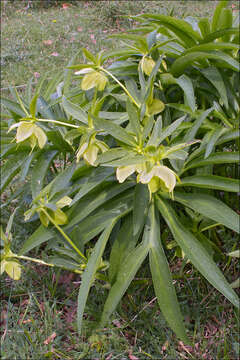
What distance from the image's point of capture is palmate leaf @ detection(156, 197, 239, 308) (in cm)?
88

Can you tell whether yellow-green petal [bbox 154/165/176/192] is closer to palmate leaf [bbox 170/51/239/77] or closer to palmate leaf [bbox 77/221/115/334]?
palmate leaf [bbox 77/221/115/334]

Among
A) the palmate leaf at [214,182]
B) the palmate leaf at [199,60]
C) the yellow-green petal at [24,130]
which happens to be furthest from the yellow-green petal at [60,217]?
the palmate leaf at [199,60]

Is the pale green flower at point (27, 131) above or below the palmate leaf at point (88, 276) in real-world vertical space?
above

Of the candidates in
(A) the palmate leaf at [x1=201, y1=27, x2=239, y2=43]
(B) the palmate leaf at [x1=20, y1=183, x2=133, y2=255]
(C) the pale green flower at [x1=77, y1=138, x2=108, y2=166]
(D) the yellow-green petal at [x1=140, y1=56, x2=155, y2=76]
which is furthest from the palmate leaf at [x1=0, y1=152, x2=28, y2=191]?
(A) the palmate leaf at [x1=201, y1=27, x2=239, y2=43]

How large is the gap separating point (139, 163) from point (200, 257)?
12.5 inches

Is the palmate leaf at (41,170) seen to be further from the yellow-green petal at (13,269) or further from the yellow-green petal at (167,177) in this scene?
the yellow-green petal at (167,177)

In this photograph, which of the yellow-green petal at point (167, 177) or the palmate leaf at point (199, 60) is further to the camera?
the palmate leaf at point (199, 60)

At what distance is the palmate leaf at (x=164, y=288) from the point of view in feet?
2.88

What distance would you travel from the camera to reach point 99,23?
13.9ft

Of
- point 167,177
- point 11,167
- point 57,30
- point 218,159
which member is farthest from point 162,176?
point 57,30

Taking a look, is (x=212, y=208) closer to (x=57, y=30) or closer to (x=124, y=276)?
(x=124, y=276)

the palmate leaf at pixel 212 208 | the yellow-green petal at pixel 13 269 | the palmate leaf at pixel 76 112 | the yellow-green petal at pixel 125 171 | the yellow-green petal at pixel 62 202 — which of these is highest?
the palmate leaf at pixel 76 112

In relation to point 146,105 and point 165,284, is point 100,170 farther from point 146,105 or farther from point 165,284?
point 165,284

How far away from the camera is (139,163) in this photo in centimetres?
81
